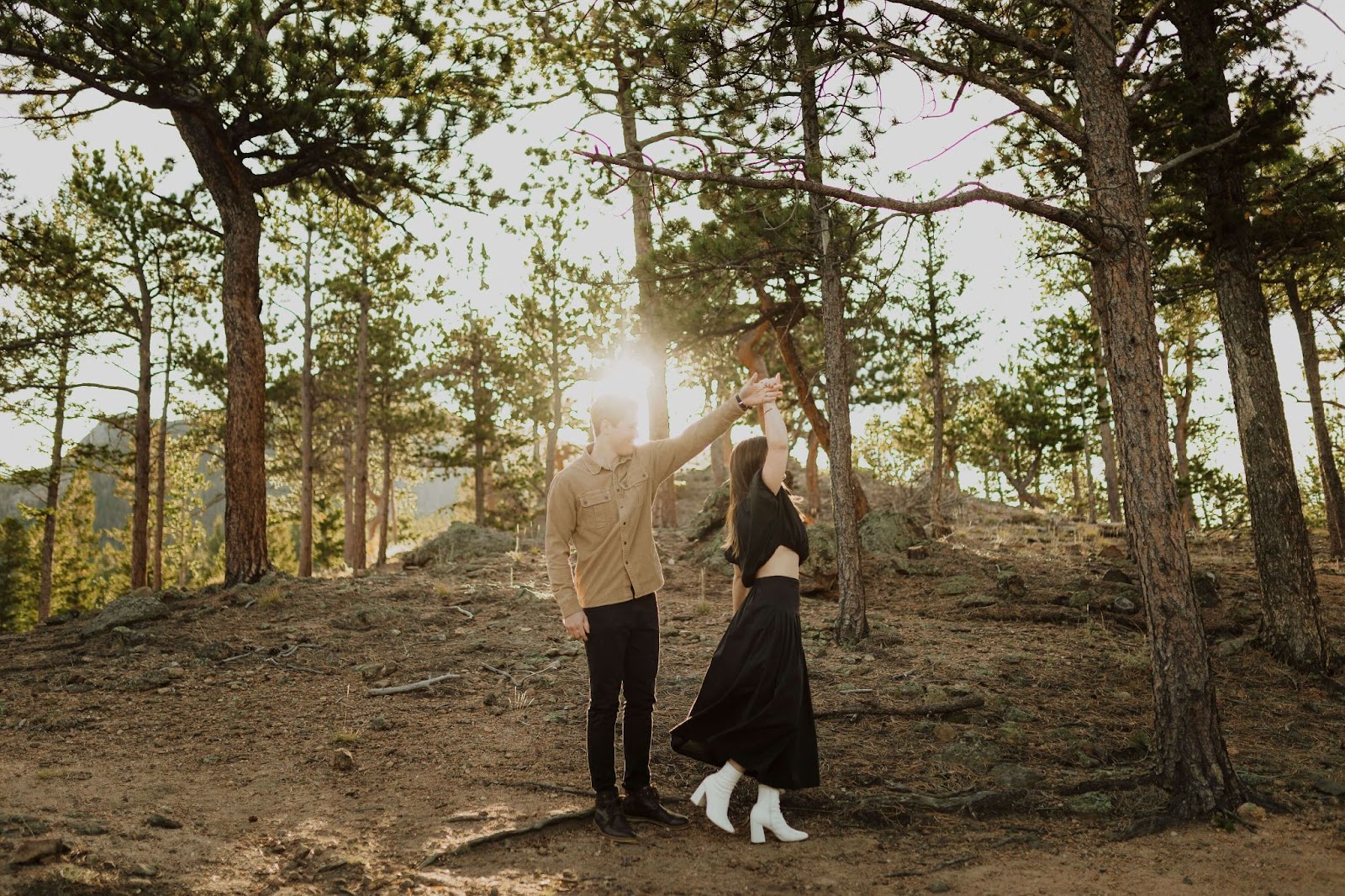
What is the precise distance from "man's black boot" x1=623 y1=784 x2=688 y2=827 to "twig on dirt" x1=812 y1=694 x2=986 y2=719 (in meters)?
2.09

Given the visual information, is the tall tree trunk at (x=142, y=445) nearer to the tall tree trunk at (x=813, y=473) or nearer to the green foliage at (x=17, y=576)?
the tall tree trunk at (x=813, y=473)

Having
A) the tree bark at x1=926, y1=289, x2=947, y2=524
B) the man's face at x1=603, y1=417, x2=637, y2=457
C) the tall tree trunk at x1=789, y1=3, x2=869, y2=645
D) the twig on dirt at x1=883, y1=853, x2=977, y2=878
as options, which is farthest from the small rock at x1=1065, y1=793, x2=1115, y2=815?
the tree bark at x1=926, y1=289, x2=947, y2=524

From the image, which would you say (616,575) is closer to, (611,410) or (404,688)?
(611,410)

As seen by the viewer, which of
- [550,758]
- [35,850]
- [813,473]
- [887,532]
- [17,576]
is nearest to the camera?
[35,850]

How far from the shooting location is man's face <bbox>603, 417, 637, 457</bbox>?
4.54m

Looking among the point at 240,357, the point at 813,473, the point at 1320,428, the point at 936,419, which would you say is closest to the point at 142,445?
the point at 240,357

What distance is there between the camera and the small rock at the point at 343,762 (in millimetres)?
5488

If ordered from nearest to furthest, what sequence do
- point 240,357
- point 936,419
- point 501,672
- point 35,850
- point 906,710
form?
1. point 35,850
2. point 906,710
3. point 501,672
4. point 240,357
5. point 936,419

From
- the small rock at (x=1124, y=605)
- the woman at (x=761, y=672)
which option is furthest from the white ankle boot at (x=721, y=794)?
the small rock at (x=1124, y=605)

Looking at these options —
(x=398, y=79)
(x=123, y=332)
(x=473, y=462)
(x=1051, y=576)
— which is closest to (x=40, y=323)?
(x=123, y=332)

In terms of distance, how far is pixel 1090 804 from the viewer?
15.9 ft

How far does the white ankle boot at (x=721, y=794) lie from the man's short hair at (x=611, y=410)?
1876mm

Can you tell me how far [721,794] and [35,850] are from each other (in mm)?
2985

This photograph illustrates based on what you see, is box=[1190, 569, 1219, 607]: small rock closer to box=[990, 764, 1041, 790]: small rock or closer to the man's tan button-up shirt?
box=[990, 764, 1041, 790]: small rock
